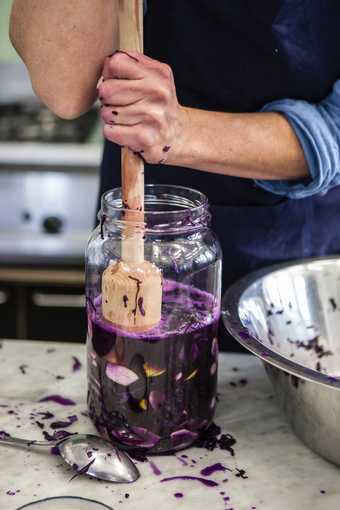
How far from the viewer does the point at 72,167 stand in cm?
211

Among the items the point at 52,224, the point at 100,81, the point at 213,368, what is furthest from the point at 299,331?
the point at 52,224

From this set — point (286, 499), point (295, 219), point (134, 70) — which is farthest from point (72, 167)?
point (286, 499)

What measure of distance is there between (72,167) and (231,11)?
106cm

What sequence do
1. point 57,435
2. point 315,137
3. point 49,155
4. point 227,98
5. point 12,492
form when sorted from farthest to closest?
Answer: point 49,155, point 227,98, point 315,137, point 57,435, point 12,492

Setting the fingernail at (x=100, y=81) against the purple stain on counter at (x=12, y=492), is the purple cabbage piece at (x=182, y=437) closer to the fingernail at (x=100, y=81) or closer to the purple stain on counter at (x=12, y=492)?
the purple stain on counter at (x=12, y=492)

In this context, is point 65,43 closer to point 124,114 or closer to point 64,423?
point 124,114

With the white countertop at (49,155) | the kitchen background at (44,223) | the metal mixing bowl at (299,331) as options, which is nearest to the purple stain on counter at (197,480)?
the metal mixing bowl at (299,331)

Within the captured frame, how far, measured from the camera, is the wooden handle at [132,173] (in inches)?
33.1

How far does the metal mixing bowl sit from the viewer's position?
2.85ft

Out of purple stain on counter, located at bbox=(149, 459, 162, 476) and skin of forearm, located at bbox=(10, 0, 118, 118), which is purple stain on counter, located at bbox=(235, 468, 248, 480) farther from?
skin of forearm, located at bbox=(10, 0, 118, 118)

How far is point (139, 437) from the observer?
911mm

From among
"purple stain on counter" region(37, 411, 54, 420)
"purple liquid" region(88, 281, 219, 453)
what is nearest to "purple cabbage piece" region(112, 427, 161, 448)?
"purple liquid" region(88, 281, 219, 453)

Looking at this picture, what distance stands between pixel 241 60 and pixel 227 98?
0.05 meters

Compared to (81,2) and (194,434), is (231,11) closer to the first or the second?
(81,2)
